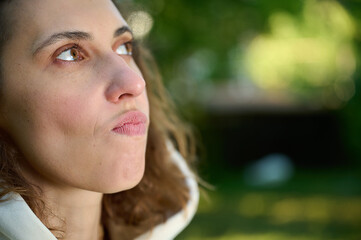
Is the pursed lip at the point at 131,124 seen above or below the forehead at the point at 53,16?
below

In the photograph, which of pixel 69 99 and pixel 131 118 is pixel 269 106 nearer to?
pixel 131 118

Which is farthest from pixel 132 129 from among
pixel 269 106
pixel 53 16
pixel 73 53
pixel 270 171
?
pixel 269 106

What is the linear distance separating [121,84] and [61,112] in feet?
0.54

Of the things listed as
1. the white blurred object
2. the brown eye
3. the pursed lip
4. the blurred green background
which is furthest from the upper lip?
the white blurred object

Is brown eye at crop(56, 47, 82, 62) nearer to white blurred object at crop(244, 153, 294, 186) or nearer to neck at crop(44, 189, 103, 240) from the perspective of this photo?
neck at crop(44, 189, 103, 240)

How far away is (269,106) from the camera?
1025cm

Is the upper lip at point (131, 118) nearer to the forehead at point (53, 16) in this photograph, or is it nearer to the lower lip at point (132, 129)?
the lower lip at point (132, 129)

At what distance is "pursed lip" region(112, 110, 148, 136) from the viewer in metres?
1.40

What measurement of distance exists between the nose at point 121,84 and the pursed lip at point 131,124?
1.9 inches

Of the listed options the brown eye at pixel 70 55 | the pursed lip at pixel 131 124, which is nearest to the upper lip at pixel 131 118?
the pursed lip at pixel 131 124

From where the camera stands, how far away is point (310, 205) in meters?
7.09

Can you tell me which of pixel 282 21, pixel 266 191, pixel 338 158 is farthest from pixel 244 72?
pixel 282 21

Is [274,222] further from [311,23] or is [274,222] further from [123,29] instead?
[123,29]

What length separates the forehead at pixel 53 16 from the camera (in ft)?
4.52
